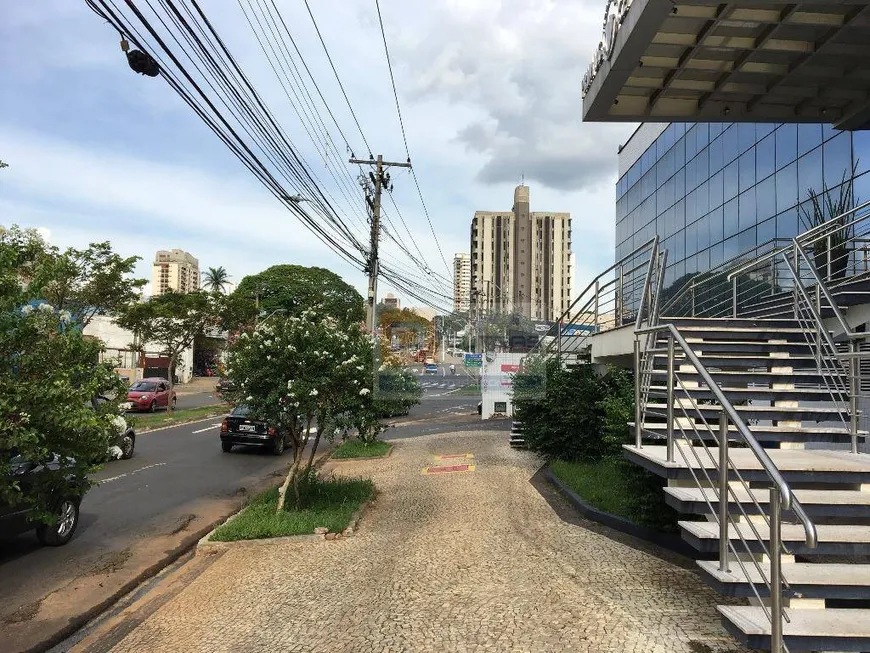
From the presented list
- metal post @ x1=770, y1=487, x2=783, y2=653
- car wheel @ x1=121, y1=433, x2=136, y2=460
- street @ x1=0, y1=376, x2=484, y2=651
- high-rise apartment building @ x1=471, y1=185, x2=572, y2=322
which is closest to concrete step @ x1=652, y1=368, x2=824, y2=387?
metal post @ x1=770, y1=487, x2=783, y2=653

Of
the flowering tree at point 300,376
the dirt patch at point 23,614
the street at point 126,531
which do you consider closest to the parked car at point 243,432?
the street at point 126,531

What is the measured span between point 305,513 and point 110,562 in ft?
7.84

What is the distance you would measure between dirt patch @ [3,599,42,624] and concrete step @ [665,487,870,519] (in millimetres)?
5783

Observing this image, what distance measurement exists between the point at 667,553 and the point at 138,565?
602cm

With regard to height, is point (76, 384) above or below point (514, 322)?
below

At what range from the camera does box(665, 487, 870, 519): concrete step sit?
4422mm

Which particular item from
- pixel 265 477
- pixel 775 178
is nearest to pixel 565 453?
pixel 265 477

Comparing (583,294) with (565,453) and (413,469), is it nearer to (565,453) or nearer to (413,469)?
(565,453)

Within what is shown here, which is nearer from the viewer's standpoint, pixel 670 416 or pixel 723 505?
pixel 723 505

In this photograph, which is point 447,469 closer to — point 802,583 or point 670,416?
point 670,416

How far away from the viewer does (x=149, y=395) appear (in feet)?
86.7

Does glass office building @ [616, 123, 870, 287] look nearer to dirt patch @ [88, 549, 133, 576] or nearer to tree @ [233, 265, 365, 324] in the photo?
dirt patch @ [88, 549, 133, 576]

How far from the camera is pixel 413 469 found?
12828mm

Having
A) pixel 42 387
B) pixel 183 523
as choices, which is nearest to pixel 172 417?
pixel 183 523
